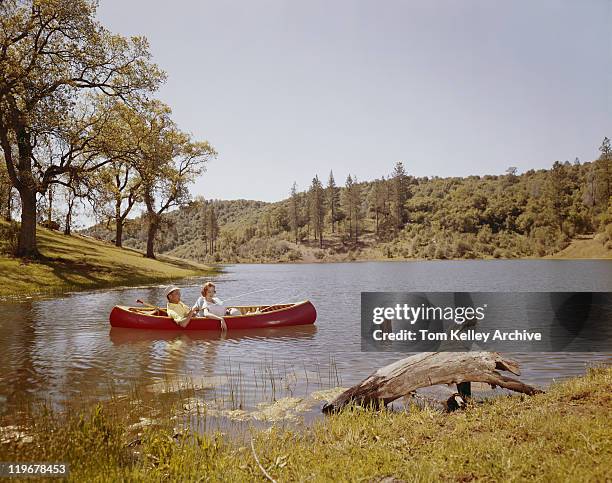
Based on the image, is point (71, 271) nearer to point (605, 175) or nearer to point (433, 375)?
point (433, 375)

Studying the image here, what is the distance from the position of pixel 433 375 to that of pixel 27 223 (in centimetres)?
3339

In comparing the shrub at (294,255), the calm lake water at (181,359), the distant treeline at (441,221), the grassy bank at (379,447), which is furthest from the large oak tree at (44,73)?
the shrub at (294,255)

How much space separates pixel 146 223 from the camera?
57.3 meters

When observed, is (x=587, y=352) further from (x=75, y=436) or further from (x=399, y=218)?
(x=399, y=218)

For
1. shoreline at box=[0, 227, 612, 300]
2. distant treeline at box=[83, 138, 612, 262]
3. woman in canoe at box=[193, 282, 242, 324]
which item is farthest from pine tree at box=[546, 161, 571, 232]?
woman in canoe at box=[193, 282, 242, 324]

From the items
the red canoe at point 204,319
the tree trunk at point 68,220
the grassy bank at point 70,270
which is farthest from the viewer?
the tree trunk at point 68,220

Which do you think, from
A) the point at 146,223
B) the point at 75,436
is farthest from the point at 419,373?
the point at 146,223

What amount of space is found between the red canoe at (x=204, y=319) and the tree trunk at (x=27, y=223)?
1878 cm

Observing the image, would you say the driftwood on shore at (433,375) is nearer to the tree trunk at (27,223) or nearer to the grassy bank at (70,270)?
the grassy bank at (70,270)

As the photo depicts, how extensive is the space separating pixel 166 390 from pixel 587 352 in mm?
11673

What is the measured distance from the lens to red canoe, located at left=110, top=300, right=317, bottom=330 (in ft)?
57.7

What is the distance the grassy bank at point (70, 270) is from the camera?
Answer: 28750 millimetres

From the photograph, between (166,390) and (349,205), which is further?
(349,205)

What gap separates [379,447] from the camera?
18.9 feet
